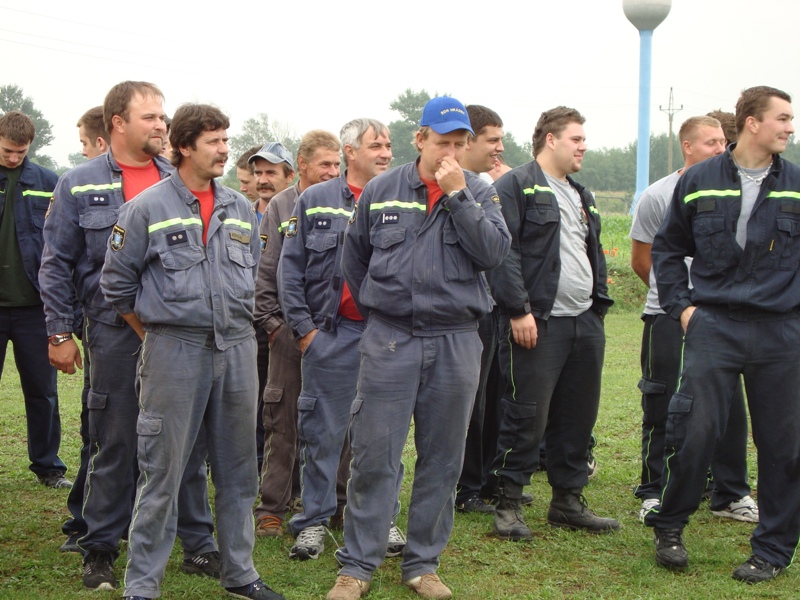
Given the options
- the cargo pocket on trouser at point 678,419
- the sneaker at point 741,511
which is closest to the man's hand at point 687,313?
the cargo pocket on trouser at point 678,419

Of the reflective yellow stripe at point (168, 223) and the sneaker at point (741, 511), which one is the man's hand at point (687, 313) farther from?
the reflective yellow stripe at point (168, 223)

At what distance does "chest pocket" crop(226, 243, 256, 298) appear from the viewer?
14.3 ft

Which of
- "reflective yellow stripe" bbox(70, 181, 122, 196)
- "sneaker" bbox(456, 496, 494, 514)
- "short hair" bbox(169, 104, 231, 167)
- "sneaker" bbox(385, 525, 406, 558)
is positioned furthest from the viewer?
"sneaker" bbox(456, 496, 494, 514)

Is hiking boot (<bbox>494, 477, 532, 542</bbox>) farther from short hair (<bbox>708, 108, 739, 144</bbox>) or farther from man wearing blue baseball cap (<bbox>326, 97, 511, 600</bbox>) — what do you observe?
short hair (<bbox>708, 108, 739, 144</bbox>)

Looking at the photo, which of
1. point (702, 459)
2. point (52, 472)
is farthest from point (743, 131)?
point (52, 472)

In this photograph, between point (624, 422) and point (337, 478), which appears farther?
point (624, 422)

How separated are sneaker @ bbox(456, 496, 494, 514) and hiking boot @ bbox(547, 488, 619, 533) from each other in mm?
446

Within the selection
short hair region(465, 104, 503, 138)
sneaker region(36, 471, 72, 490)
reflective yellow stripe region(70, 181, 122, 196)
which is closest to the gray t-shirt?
short hair region(465, 104, 503, 138)

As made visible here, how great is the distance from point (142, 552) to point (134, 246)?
54.3 inches

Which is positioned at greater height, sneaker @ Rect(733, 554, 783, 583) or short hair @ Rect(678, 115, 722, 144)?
short hair @ Rect(678, 115, 722, 144)

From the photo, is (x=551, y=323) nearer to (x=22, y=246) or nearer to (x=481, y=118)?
(x=481, y=118)

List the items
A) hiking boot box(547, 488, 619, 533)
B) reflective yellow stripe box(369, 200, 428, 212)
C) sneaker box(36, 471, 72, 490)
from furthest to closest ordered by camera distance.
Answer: sneaker box(36, 471, 72, 490)
hiking boot box(547, 488, 619, 533)
reflective yellow stripe box(369, 200, 428, 212)

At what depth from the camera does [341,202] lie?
5523 millimetres

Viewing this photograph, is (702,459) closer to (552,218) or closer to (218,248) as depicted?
(552,218)
